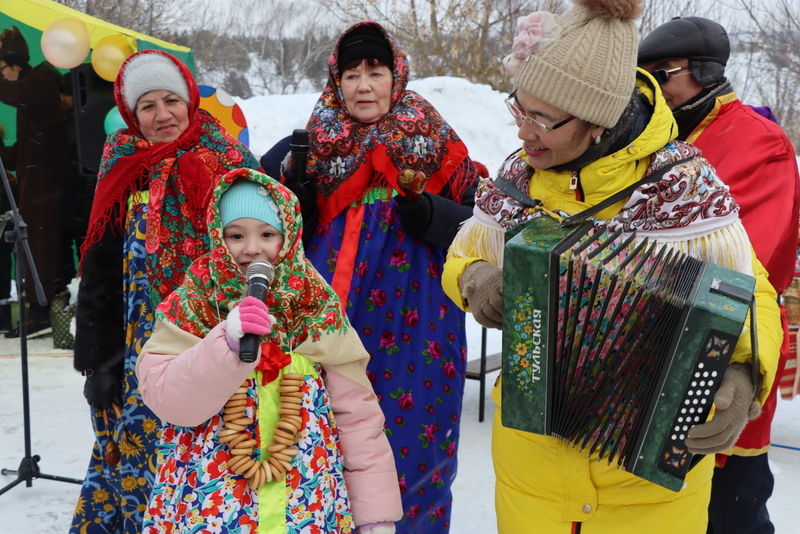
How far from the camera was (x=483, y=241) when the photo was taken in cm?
213

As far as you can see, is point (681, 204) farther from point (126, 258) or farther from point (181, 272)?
point (126, 258)

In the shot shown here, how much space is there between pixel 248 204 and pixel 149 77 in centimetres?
110

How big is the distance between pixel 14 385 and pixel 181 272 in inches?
134

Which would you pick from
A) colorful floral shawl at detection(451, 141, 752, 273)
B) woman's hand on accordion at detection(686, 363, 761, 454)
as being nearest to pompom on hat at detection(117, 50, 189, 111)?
A: colorful floral shawl at detection(451, 141, 752, 273)

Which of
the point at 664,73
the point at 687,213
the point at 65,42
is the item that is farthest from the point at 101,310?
the point at 65,42

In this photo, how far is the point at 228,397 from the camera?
6.11ft

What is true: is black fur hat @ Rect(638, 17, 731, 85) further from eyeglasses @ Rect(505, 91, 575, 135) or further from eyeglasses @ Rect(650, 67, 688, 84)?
eyeglasses @ Rect(505, 91, 575, 135)

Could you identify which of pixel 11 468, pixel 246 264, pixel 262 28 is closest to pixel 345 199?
pixel 246 264

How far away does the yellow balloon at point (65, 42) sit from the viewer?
6.21 metres

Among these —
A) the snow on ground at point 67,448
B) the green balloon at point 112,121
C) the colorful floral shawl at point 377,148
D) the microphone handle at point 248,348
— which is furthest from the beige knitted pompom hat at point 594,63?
the green balloon at point 112,121

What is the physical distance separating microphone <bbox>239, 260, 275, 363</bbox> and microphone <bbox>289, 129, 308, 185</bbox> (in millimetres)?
957

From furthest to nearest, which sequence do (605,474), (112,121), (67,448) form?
(112,121), (67,448), (605,474)

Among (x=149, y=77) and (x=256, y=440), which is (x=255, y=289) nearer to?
(x=256, y=440)

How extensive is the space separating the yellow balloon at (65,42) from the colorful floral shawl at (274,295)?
4.87m
